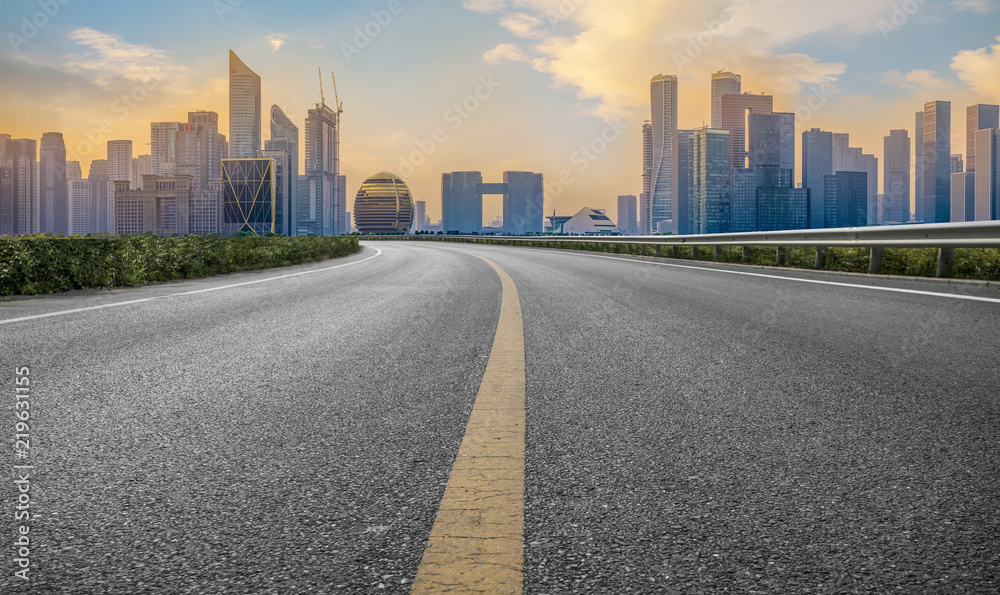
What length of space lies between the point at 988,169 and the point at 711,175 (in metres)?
76.3

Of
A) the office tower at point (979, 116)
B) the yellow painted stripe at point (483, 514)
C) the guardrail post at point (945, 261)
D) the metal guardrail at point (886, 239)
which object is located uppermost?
the office tower at point (979, 116)

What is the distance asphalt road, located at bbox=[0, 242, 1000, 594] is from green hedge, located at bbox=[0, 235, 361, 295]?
4.68 metres

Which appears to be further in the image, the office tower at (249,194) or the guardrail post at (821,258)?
the office tower at (249,194)

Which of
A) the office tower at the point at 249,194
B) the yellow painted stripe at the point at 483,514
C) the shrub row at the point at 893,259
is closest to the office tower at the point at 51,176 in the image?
the office tower at the point at 249,194

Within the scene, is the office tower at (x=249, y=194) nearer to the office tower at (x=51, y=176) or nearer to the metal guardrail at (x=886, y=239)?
the office tower at (x=51, y=176)

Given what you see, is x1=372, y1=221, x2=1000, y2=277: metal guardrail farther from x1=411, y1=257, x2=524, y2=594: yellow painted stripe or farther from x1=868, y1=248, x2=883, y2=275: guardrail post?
x1=411, y1=257, x2=524, y2=594: yellow painted stripe

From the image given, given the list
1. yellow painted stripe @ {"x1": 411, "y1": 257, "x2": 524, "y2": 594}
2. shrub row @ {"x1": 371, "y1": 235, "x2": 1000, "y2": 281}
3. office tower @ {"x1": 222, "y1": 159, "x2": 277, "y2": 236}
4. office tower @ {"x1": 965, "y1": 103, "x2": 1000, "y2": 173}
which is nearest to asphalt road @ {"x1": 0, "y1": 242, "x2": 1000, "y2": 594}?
yellow painted stripe @ {"x1": 411, "y1": 257, "x2": 524, "y2": 594}

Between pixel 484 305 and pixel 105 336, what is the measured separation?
354 cm

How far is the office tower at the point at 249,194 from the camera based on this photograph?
179m

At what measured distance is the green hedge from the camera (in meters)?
8.68

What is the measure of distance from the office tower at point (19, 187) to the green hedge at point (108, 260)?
190 metres

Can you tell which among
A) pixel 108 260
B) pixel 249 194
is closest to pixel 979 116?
pixel 249 194

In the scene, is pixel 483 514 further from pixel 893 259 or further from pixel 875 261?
pixel 893 259

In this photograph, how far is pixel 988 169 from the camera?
584 feet
